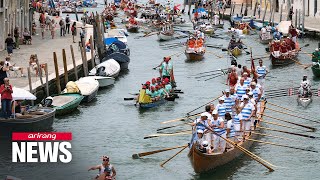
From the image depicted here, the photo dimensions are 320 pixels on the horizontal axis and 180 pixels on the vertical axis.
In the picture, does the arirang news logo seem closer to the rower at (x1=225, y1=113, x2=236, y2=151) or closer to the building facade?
the rower at (x1=225, y1=113, x2=236, y2=151)

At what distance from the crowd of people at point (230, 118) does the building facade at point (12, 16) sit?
21.4 m

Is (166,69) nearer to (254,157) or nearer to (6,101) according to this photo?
(6,101)

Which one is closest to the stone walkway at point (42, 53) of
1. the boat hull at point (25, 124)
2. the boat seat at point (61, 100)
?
the boat seat at point (61, 100)

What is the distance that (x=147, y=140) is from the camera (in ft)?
127

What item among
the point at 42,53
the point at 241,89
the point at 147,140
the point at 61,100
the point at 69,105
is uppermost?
the point at 241,89

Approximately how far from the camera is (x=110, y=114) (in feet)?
146

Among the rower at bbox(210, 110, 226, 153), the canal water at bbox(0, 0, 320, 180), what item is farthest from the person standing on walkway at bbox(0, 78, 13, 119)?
the rower at bbox(210, 110, 226, 153)

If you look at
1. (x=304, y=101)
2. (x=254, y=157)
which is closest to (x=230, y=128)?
(x=254, y=157)

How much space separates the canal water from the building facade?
787cm

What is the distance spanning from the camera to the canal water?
3334cm

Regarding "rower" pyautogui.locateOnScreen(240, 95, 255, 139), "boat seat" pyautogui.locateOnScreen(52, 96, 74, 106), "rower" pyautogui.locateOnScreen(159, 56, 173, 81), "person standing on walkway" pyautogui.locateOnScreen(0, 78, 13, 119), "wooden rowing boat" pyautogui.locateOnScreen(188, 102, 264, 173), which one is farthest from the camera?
"rower" pyautogui.locateOnScreen(159, 56, 173, 81)

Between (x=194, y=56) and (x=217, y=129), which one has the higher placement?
(x=217, y=129)

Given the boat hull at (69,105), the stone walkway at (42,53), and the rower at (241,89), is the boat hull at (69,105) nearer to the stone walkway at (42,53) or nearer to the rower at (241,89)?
the stone walkway at (42,53)

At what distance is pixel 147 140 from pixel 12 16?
83.2ft
